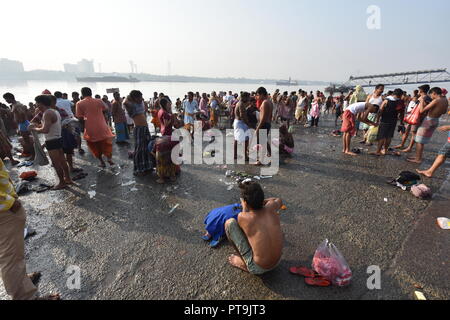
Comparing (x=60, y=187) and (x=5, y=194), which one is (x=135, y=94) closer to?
(x=60, y=187)

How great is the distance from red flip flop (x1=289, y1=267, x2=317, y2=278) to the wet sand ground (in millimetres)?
77

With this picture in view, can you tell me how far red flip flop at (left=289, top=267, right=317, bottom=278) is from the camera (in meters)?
2.42

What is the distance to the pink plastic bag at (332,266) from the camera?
2287 millimetres

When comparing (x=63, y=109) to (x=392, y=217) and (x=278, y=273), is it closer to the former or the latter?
(x=278, y=273)

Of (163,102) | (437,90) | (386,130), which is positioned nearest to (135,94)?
(163,102)

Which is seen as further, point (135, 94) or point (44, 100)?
point (135, 94)

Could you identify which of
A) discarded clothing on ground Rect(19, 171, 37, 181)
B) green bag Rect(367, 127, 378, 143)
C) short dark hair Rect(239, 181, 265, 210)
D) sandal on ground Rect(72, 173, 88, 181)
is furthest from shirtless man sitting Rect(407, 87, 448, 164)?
discarded clothing on ground Rect(19, 171, 37, 181)

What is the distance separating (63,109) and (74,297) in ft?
16.4

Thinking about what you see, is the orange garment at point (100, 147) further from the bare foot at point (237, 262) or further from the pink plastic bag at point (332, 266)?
the pink plastic bag at point (332, 266)

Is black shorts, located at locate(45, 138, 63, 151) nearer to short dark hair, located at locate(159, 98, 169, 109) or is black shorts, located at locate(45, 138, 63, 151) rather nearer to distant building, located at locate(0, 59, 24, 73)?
short dark hair, located at locate(159, 98, 169, 109)

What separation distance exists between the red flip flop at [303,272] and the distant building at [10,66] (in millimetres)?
157535

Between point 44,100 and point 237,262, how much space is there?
4.21 meters

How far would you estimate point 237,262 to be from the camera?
2.57 metres
